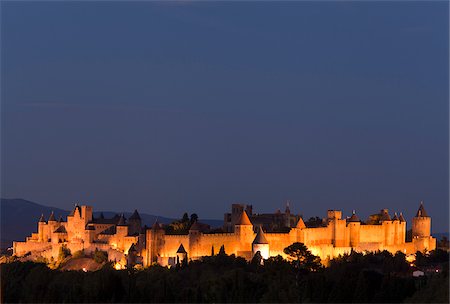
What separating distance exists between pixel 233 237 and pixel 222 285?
2015cm

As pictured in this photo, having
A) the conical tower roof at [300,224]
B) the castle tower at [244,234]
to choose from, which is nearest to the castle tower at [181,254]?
the castle tower at [244,234]

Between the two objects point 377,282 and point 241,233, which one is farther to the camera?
point 241,233

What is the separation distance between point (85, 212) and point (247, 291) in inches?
1221

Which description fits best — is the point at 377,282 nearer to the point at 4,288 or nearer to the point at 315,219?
the point at 4,288

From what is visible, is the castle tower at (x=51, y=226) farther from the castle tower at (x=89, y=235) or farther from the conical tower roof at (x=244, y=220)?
the conical tower roof at (x=244, y=220)

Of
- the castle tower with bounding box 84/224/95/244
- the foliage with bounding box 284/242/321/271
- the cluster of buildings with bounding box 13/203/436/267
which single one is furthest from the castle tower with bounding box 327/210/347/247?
the castle tower with bounding box 84/224/95/244

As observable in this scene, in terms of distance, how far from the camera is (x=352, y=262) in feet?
240

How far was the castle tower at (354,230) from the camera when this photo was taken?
7969 centimetres

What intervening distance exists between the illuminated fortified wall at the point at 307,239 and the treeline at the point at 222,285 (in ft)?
17.3

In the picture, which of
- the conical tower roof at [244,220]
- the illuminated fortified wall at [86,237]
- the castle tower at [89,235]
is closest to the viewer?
the conical tower roof at [244,220]

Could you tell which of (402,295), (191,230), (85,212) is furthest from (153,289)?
(85,212)

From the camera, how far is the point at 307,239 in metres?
77.4

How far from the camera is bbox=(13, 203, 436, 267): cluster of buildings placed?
74938 mm

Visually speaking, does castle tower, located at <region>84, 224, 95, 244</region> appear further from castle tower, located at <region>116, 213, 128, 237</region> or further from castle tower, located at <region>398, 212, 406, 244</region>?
castle tower, located at <region>398, 212, 406, 244</region>
